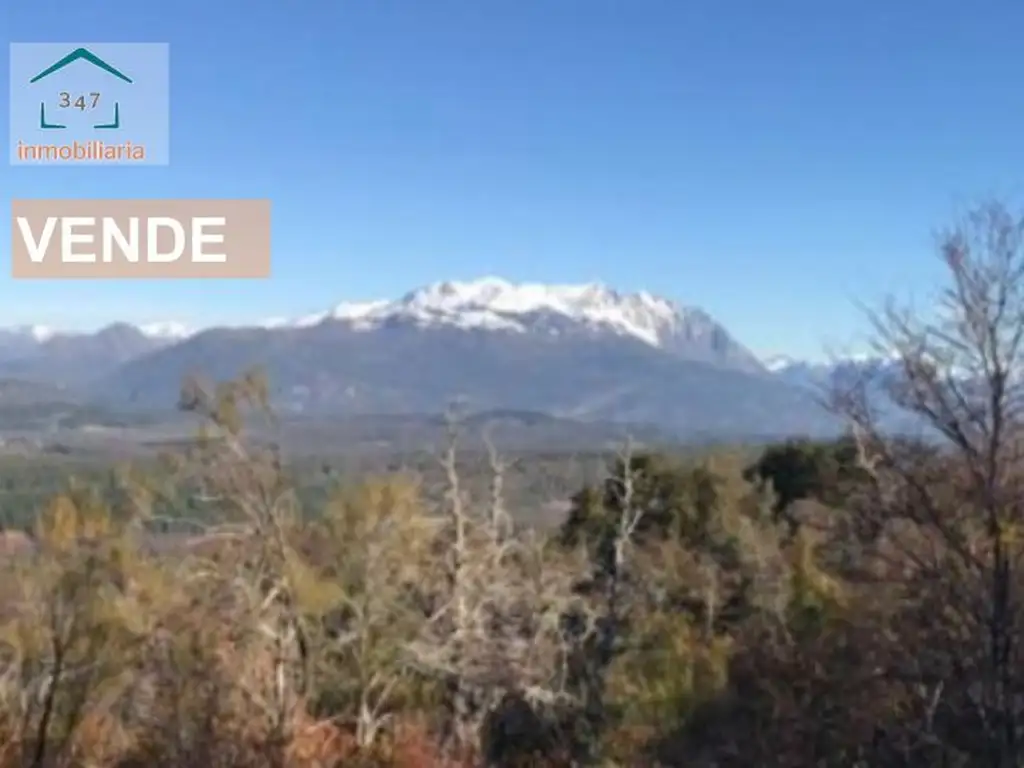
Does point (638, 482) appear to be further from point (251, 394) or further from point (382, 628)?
point (251, 394)

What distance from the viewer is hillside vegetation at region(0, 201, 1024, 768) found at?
7.13m

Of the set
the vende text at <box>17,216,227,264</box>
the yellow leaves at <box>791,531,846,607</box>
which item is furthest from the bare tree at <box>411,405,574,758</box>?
the vende text at <box>17,216,227,264</box>

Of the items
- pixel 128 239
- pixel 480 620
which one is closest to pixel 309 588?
pixel 480 620

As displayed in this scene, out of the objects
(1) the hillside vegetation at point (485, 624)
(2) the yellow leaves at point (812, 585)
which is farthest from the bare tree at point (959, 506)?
(2) the yellow leaves at point (812, 585)

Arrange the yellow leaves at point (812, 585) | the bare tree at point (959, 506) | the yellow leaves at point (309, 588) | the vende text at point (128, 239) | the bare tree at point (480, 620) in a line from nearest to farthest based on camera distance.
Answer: the bare tree at point (959, 506) → the vende text at point (128, 239) → the yellow leaves at point (309, 588) → the yellow leaves at point (812, 585) → the bare tree at point (480, 620)

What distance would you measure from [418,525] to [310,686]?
214cm

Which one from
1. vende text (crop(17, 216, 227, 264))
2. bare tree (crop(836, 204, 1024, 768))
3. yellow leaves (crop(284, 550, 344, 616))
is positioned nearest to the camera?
bare tree (crop(836, 204, 1024, 768))

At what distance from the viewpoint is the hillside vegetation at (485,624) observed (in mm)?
7129

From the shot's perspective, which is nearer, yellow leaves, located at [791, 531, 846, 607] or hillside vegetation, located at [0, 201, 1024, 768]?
hillside vegetation, located at [0, 201, 1024, 768]

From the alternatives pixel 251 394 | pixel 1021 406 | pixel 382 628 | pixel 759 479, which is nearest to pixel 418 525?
pixel 382 628
